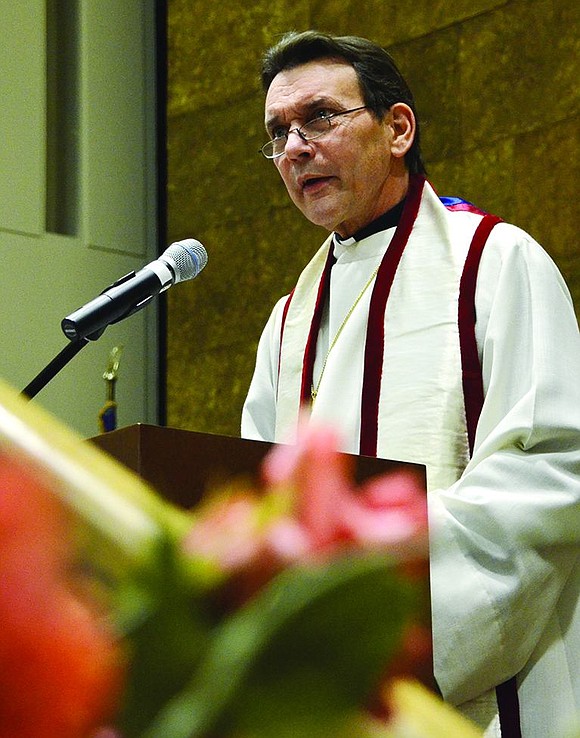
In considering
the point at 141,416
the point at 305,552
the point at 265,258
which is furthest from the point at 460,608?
the point at 141,416

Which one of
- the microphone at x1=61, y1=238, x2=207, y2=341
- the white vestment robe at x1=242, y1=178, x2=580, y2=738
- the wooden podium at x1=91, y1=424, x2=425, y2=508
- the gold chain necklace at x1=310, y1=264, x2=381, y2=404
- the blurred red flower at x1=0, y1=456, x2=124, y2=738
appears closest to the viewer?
the blurred red flower at x1=0, y1=456, x2=124, y2=738

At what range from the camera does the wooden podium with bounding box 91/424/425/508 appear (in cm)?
138

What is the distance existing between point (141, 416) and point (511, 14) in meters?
2.95

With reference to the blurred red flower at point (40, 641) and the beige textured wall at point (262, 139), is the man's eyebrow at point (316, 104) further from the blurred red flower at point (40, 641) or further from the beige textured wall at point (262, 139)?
the blurred red flower at point (40, 641)

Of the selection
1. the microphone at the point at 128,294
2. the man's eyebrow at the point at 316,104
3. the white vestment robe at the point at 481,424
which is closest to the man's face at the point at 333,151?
the man's eyebrow at the point at 316,104

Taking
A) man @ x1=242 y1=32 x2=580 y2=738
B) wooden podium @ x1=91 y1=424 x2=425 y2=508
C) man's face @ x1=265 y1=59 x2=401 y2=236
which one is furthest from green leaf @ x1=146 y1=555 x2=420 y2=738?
man's face @ x1=265 y1=59 x2=401 y2=236

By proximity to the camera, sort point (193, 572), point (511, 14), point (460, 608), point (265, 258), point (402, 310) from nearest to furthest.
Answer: point (193, 572) → point (460, 608) → point (402, 310) → point (511, 14) → point (265, 258)

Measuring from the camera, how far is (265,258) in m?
6.83

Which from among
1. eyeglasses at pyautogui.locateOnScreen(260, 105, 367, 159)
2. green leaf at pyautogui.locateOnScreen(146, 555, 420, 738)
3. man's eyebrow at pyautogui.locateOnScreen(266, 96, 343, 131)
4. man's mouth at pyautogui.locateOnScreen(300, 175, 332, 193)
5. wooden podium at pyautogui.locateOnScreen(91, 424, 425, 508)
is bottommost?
wooden podium at pyautogui.locateOnScreen(91, 424, 425, 508)

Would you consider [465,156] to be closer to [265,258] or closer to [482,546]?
[265,258]

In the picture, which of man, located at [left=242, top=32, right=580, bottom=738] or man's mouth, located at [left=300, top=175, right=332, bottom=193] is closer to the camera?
man, located at [left=242, top=32, right=580, bottom=738]

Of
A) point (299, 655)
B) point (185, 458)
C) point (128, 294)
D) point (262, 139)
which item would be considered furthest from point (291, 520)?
point (262, 139)

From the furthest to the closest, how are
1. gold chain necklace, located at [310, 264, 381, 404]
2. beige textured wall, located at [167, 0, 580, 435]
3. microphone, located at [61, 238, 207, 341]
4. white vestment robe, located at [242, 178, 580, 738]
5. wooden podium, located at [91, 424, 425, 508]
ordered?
beige textured wall, located at [167, 0, 580, 435], gold chain necklace, located at [310, 264, 381, 404], white vestment robe, located at [242, 178, 580, 738], microphone, located at [61, 238, 207, 341], wooden podium, located at [91, 424, 425, 508]

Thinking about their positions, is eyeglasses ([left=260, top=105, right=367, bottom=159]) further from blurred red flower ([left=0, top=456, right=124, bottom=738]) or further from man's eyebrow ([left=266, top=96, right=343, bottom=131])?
blurred red flower ([left=0, top=456, right=124, bottom=738])
